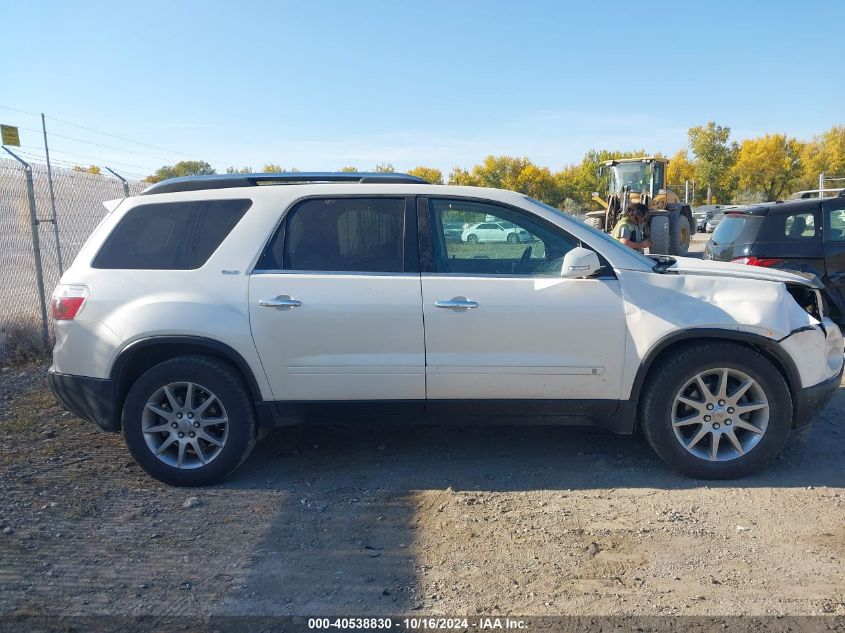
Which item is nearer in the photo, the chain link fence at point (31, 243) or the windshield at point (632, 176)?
the chain link fence at point (31, 243)

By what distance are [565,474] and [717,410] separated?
1001 mm

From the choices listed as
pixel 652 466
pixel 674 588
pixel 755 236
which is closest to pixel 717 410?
pixel 652 466

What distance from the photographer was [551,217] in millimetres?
4371

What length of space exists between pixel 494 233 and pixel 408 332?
0.84 metres

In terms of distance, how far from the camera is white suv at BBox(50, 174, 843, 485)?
415cm

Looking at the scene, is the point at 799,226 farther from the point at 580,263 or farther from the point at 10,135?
the point at 10,135

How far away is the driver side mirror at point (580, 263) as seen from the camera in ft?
13.4

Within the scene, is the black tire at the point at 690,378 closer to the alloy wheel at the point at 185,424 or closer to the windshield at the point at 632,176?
the alloy wheel at the point at 185,424

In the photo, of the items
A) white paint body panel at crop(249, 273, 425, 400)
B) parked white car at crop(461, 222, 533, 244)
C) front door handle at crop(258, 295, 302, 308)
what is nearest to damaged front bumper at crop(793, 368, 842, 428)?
parked white car at crop(461, 222, 533, 244)

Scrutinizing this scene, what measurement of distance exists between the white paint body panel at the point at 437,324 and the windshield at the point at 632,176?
710 inches

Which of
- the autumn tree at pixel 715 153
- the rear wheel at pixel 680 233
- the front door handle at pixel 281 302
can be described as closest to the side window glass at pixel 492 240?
the front door handle at pixel 281 302

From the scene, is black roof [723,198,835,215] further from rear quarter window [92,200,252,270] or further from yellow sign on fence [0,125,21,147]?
yellow sign on fence [0,125,21,147]

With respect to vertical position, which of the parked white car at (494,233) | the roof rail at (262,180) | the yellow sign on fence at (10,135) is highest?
the yellow sign on fence at (10,135)

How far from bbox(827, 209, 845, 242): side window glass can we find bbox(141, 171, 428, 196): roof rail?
5.79 metres
